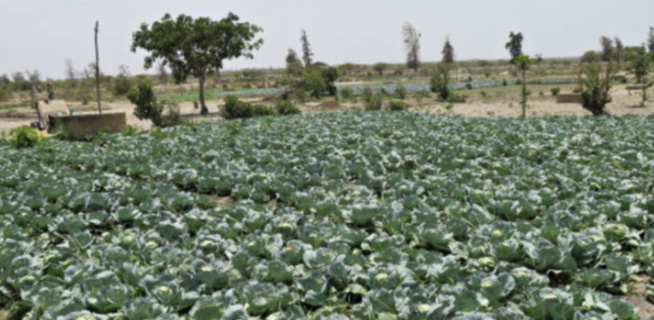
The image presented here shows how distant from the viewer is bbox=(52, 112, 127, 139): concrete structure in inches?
637

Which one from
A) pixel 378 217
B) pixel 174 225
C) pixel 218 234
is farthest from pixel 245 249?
pixel 378 217

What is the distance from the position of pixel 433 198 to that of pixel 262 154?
182 inches

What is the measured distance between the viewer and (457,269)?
3768mm

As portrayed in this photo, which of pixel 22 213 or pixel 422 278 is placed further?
pixel 22 213

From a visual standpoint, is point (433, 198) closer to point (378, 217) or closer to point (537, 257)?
point (378, 217)

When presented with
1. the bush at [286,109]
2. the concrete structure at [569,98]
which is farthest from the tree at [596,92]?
the bush at [286,109]

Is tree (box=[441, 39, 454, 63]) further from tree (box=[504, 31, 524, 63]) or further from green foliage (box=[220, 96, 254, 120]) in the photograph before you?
green foliage (box=[220, 96, 254, 120])

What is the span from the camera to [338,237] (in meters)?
4.71

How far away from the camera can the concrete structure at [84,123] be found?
1619cm

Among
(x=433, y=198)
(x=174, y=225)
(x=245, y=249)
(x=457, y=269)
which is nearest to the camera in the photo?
(x=457, y=269)

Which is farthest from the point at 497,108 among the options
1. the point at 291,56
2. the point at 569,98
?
the point at 291,56

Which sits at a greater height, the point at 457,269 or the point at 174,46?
the point at 174,46

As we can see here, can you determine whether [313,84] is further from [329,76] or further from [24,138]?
[24,138]

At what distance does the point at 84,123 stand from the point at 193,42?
481 inches
